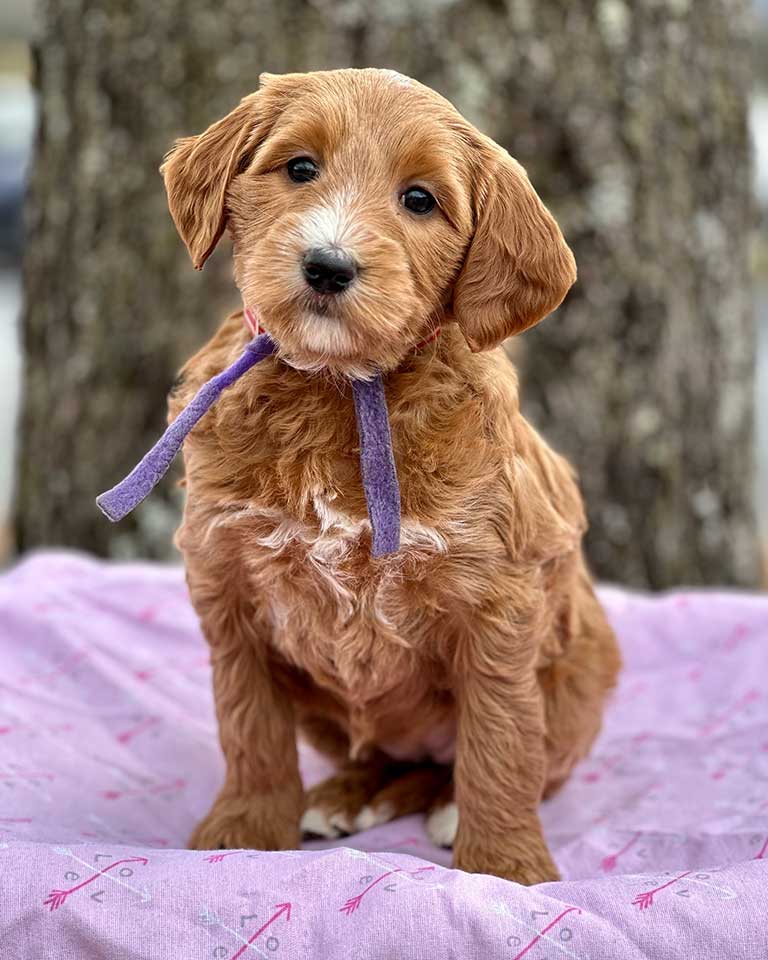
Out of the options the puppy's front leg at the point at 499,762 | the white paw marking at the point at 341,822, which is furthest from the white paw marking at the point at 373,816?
the puppy's front leg at the point at 499,762

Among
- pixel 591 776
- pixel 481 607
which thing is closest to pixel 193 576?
pixel 481 607

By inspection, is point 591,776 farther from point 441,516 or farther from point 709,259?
point 709,259

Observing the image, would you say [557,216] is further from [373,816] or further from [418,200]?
[373,816]

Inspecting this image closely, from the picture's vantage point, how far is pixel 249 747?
2.78 metres

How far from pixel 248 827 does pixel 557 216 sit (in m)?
2.58

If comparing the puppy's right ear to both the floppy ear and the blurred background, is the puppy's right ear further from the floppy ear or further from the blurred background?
the blurred background

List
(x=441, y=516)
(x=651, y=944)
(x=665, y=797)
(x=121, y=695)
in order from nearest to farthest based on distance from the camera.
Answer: (x=651, y=944)
(x=441, y=516)
(x=665, y=797)
(x=121, y=695)

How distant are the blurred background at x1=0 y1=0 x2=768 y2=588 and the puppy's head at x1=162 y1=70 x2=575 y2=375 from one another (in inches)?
82.0

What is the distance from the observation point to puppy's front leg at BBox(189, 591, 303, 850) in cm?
275

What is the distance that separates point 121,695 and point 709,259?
2.70m

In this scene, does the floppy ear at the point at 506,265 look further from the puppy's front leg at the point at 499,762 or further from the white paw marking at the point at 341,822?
the white paw marking at the point at 341,822

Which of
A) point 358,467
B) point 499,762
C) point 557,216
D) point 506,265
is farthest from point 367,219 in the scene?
point 557,216

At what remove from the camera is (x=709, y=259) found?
4648 millimetres

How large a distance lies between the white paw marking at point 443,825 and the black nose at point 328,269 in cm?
135
